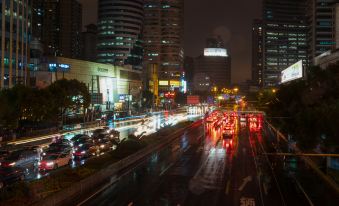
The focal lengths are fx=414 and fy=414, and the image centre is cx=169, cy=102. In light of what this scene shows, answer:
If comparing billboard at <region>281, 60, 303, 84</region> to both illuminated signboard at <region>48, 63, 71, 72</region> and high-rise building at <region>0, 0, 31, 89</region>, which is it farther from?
illuminated signboard at <region>48, 63, 71, 72</region>

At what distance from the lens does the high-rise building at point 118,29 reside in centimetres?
18700

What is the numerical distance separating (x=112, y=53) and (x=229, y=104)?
69.4 m

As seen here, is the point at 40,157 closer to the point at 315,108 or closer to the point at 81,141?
the point at 81,141

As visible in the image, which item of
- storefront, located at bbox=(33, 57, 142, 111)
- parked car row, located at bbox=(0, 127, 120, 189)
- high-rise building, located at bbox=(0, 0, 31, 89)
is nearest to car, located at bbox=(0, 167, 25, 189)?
parked car row, located at bbox=(0, 127, 120, 189)

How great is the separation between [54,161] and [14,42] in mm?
64582

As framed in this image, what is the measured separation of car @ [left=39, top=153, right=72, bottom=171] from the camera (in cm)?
3209

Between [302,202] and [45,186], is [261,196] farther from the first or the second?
[45,186]

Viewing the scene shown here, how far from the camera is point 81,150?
38.8m

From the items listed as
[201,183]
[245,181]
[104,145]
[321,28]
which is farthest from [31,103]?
[321,28]

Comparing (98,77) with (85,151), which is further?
(98,77)

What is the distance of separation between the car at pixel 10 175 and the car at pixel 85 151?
10673mm

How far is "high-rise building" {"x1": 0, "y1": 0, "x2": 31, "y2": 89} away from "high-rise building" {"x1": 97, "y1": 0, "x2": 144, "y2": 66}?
89.7 meters

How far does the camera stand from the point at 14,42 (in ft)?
295

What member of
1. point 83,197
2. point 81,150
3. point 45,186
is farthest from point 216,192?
point 81,150
